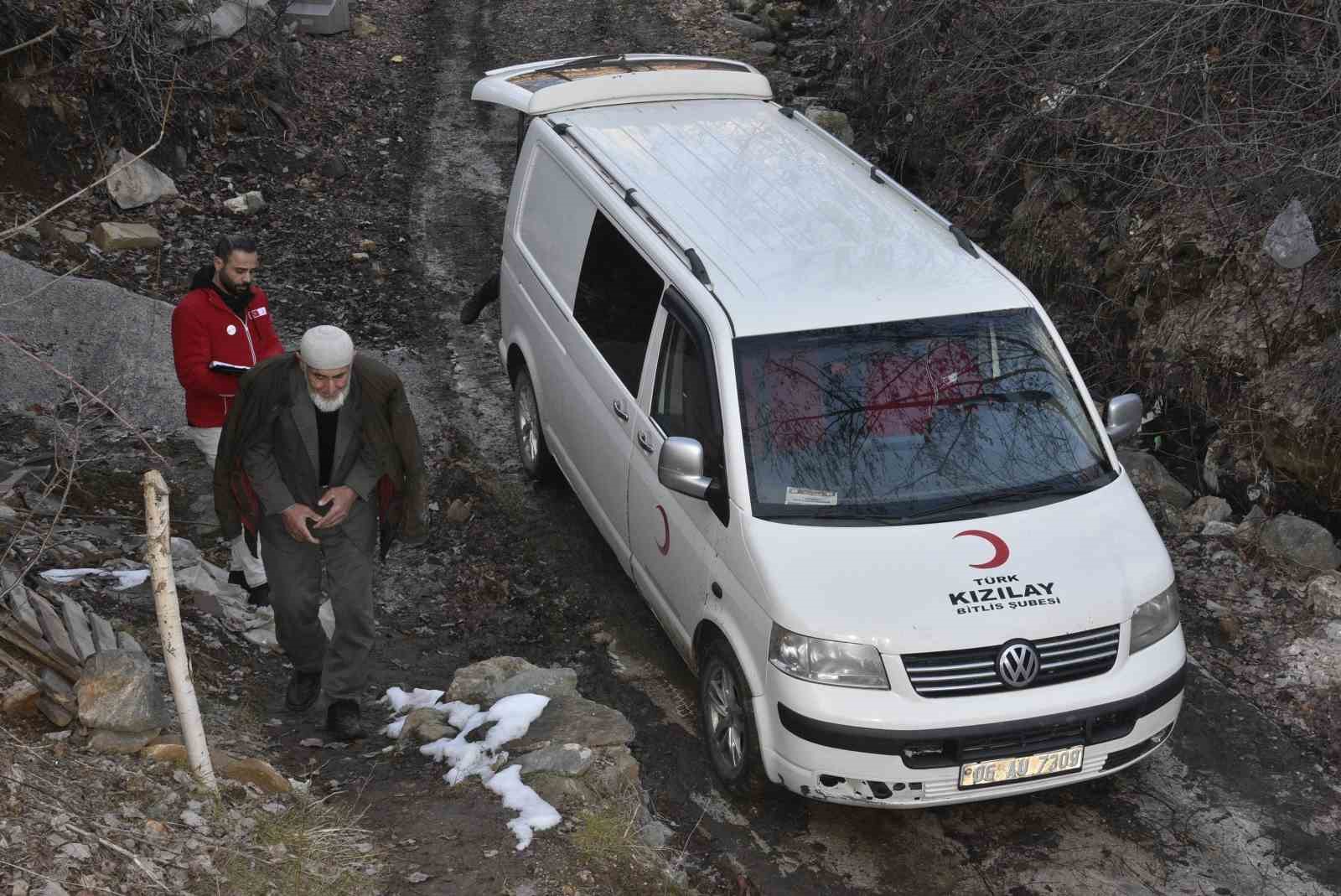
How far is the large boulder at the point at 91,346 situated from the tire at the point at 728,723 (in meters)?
4.15

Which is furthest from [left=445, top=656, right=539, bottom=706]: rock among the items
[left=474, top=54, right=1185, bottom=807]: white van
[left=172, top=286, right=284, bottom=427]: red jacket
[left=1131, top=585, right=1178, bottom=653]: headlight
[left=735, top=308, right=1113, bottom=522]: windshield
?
[left=1131, top=585, right=1178, bottom=653]: headlight

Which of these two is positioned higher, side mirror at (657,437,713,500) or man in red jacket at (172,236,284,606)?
side mirror at (657,437,713,500)

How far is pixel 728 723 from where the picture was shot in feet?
16.5

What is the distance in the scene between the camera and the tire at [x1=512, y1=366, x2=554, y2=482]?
736cm

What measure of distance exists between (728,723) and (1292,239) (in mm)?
4435

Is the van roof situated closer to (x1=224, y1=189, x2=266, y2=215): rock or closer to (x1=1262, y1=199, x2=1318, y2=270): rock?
(x1=1262, y1=199, x2=1318, y2=270): rock

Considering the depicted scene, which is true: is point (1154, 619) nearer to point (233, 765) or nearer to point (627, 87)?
point (233, 765)

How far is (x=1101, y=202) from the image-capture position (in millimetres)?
8531

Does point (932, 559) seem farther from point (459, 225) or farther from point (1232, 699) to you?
point (459, 225)

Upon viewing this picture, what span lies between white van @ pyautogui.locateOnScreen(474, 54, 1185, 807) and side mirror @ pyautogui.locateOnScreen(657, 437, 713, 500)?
0.4 inches

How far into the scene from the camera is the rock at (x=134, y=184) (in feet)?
32.9

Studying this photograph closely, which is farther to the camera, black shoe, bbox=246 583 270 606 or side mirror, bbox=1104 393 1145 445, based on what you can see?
black shoe, bbox=246 583 270 606

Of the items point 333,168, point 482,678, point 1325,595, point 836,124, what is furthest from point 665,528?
point 333,168

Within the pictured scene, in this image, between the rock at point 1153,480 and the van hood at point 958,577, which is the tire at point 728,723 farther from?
the rock at point 1153,480
